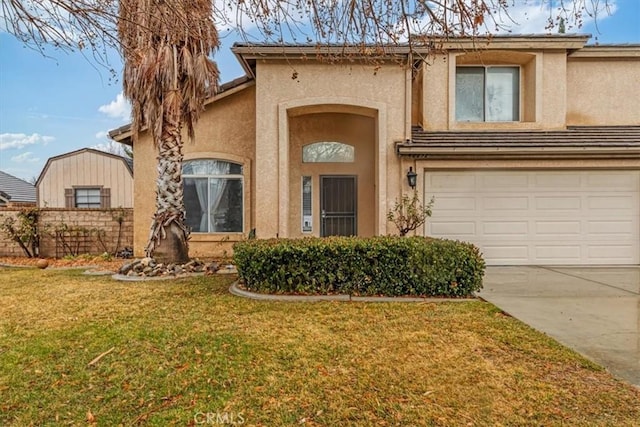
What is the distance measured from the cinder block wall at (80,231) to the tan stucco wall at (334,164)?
5536 millimetres

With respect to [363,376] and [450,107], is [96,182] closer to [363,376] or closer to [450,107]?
[450,107]

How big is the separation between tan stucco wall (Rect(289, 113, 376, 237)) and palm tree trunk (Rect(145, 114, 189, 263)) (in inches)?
134

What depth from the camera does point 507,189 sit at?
9.81m

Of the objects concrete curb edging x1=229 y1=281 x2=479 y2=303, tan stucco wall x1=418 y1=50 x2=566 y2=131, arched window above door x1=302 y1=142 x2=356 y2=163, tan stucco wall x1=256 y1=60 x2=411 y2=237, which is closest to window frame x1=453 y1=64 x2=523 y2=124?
tan stucco wall x1=418 y1=50 x2=566 y2=131

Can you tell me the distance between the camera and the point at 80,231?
11.8 meters

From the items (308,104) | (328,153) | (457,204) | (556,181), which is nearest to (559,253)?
(556,181)

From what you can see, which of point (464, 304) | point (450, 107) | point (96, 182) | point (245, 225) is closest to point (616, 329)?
point (464, 304)

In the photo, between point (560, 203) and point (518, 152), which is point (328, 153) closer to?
point (518, 152)

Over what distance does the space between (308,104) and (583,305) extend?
716 centimetres

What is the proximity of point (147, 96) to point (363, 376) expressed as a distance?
819cm

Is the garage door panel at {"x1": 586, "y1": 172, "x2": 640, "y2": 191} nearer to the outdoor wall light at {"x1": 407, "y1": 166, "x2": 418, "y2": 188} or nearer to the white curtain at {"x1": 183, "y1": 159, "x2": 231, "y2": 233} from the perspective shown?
the outdoor wall light at {"x1": 407, "y1": 166, "x2": 418, "y2": 188}

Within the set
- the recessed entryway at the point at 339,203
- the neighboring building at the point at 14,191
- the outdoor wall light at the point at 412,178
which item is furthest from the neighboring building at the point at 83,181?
the outdoor wall light at the point at 412,178

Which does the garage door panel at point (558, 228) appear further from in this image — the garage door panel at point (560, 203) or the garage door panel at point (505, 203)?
the garage door panel at point (505, 203)

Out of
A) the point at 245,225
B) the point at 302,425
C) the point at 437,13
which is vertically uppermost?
the point at 437,13
